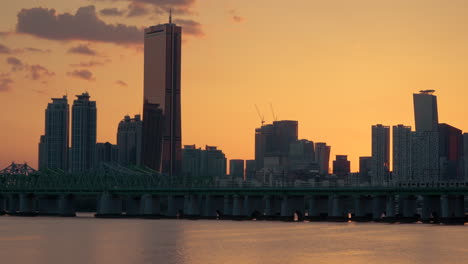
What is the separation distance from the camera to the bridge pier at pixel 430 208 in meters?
196

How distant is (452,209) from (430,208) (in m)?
8.79

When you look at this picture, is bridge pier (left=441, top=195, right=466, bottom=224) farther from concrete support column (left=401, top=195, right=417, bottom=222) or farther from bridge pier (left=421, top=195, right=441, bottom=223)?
concrete support column (left=401, top=195, right=417, bottom=222)

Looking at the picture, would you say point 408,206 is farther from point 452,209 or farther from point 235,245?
point 235,245

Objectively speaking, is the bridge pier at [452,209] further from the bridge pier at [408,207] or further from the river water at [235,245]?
the bridge pier at [408,207]

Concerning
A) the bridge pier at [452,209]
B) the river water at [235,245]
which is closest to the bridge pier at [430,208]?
the bridge pier at [452,209]

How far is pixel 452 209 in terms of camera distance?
188m

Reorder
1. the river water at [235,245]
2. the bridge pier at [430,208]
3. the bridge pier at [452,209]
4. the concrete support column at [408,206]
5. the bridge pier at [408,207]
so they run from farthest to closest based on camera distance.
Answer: the concrete support column at [408,206], the bridge pier at [408,207], the bridge pier at [430,208], the bridge pier at [452,209], the river water at [235,245]

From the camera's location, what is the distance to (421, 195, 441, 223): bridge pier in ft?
641

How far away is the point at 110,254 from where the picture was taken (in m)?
118

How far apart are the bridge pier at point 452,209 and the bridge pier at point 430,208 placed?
745 cm

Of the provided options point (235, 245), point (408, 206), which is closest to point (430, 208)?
point (408, 206)

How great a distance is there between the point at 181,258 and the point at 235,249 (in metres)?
13.6

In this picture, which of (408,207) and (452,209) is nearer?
(452,209)

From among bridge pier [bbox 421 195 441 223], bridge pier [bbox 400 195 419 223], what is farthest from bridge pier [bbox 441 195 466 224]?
bridge pier [bbox 400 195 419 223]
